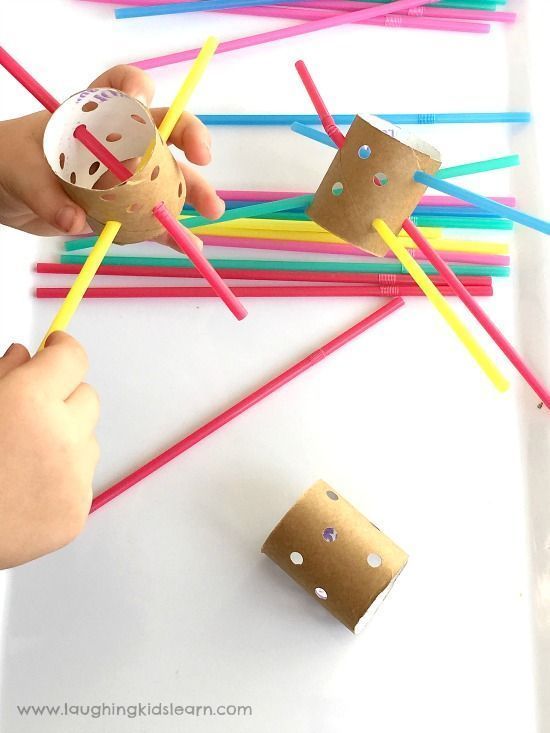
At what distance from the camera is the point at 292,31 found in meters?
0.86

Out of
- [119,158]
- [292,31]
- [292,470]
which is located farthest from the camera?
[292,31]

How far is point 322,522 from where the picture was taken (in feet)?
2.20

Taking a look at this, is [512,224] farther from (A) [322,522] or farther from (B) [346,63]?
(A) [322,522]

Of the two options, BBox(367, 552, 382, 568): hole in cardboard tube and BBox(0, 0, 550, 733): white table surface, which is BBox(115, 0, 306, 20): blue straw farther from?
BBox(367, 552, 382, 568): hole in cardboard tube

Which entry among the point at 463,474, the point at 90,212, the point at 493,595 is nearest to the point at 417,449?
the point at 463,474

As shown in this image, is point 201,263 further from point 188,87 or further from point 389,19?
point 389,19

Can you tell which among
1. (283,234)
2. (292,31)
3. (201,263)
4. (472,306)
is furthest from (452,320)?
(292,31)

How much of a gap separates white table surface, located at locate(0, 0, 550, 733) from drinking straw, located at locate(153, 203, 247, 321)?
0.29 metres

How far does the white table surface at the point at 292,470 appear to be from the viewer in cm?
69

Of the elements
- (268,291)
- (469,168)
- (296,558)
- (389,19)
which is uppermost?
(389,19)

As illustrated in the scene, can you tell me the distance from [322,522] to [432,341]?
0.76ft

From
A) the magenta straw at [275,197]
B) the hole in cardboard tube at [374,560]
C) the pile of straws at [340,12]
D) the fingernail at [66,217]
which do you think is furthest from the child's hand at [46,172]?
the hole in cardboard tube at [374,560]

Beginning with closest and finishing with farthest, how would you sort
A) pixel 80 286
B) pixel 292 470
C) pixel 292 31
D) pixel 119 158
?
pixel 80 286
pixel 119 158
pixel 292 470
pixel 292 31

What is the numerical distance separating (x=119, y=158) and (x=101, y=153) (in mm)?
79
